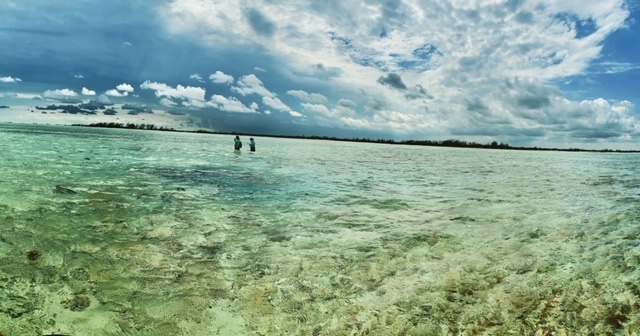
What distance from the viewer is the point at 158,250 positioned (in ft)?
24.6

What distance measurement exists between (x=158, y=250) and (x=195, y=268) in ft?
4.30

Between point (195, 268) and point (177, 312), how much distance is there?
163 cm

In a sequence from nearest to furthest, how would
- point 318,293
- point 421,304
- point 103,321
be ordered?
point 103,321, point 421,304, point 318,293

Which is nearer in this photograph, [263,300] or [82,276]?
[263,300]

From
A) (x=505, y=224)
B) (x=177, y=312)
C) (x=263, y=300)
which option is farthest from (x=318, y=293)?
(x=505, y=224)

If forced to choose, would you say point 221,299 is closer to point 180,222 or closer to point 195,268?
point 195,268

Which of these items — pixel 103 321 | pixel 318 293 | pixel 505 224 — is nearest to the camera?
pixel 103 321

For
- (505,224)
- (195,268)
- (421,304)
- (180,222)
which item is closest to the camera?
(421,304)

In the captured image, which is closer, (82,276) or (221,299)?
(221,299)

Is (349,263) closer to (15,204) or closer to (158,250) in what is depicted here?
(158,250)

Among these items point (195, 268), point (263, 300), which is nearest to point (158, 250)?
point (195, 268)

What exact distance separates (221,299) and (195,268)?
142 cm

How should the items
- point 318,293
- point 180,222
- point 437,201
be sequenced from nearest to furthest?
1. point 318,293
2. point 180,222
3. point 437,201

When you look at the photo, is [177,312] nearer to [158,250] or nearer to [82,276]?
[82,276]
